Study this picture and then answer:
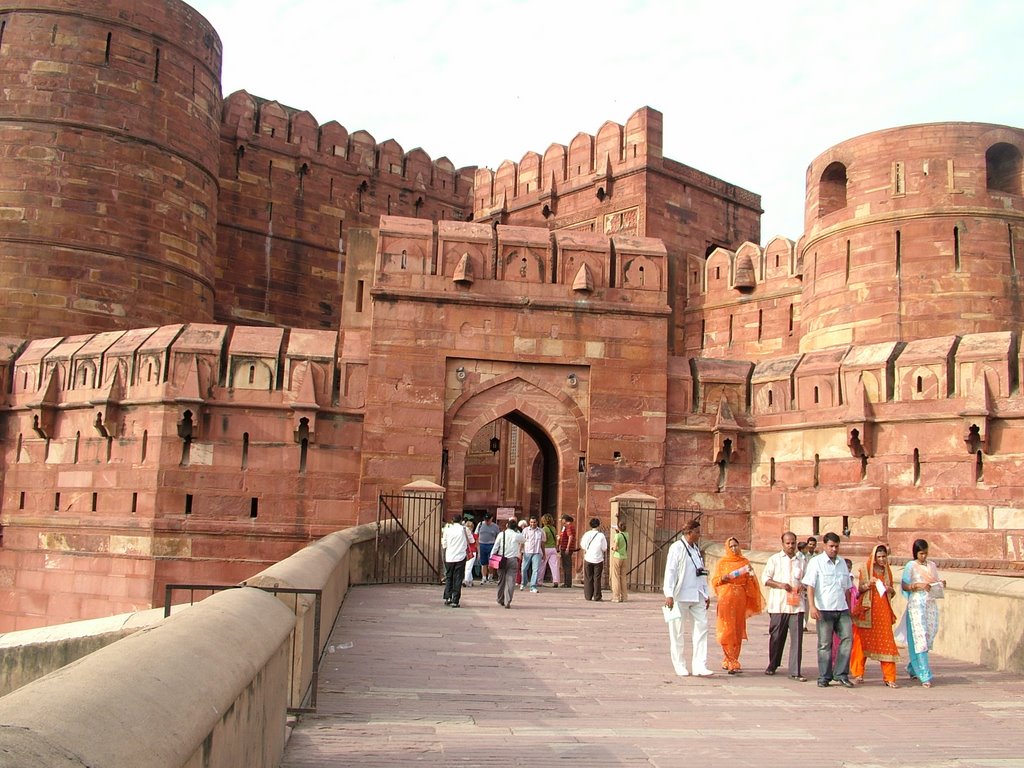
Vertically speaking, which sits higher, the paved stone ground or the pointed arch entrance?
the pointed arch entrance

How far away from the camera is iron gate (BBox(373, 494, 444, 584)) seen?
13.6 m

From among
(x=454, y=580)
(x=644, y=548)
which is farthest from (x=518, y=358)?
(x=454, y=580)

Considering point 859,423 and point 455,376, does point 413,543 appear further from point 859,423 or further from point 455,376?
point 859,423

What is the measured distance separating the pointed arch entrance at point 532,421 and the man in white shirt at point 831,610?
854 centimetres

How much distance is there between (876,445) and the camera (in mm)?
14742

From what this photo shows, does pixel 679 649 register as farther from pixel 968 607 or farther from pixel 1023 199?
pixel 1023 199

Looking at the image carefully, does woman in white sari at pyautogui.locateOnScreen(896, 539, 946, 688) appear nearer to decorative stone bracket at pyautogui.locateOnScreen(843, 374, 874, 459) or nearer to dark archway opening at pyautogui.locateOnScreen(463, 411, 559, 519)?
decorative stone bracket at pyautogui.locateOnScreen(843, 374, 874, 459)

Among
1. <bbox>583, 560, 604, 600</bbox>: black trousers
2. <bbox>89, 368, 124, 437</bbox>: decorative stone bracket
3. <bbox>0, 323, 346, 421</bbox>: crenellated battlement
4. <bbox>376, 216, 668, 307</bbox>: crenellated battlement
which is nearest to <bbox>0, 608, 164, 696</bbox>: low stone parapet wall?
<bbox>583, 560, 604, 600</bbox>: black trousers

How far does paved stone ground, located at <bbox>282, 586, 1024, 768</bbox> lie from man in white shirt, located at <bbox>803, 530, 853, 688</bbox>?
13cm

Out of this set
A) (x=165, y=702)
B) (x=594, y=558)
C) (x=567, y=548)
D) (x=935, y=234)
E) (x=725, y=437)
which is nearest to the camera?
(x=165, y=702)

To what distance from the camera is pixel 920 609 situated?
24.5ft

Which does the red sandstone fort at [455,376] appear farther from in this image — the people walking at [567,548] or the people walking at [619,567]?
the people walking at [619,567]

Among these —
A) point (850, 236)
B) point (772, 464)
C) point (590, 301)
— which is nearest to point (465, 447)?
point (590, 301)

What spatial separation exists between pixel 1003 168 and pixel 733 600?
13638 millimetres
